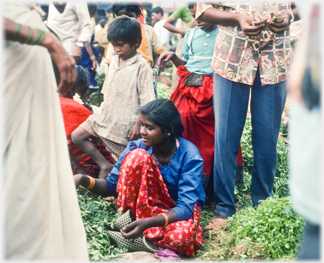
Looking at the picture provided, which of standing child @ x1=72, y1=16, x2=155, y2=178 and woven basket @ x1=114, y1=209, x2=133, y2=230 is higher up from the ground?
standing child @ x1=72, y1=16, x2=155, y2=178

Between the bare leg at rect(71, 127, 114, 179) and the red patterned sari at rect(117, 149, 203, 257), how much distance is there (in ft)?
2.40

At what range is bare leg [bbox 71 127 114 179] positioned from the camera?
3668 mm

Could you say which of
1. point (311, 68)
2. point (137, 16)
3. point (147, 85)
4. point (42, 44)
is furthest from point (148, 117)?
point (137, 16)

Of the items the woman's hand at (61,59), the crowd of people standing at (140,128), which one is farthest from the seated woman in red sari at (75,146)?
the woman's hand at (61,59)

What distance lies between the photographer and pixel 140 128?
11.2ft

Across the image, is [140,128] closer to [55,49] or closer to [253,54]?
[253,54]

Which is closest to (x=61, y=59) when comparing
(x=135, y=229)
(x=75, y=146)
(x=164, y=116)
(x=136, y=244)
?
(x=135, y=229)

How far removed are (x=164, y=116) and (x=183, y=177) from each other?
517 millimetres

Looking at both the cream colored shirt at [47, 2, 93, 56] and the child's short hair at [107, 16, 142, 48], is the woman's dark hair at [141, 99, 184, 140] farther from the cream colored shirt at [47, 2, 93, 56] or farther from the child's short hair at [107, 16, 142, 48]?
the cream colored shirt at [47, 2, 93, 56]

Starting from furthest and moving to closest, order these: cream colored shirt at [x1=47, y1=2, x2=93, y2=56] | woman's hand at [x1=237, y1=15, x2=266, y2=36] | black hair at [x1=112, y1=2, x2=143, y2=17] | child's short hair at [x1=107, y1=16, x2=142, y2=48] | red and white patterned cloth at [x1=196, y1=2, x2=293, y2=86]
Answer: cream colored shirt at [x1=47, y1=2, x2=93, y2=56], black hair at [x1=112, y1=2, x2=143, y2=17], child's short hair at [x1=107, y1=16, x2=142, y2=48], red and white patterned cloth at [x1=196, y1=2, x2=293, y2=86], woman's hand at [x1=237, y1=15, x2=266, y2=36]

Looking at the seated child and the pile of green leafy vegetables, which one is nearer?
the pile of green leafy vegetables

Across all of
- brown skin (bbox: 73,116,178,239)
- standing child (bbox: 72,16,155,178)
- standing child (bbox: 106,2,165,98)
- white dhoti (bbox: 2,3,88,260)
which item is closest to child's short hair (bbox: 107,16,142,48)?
standing child (bbox: 72,16,155,178)

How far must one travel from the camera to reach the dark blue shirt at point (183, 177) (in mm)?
2861

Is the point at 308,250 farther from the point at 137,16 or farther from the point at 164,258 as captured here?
the point at 137,16
